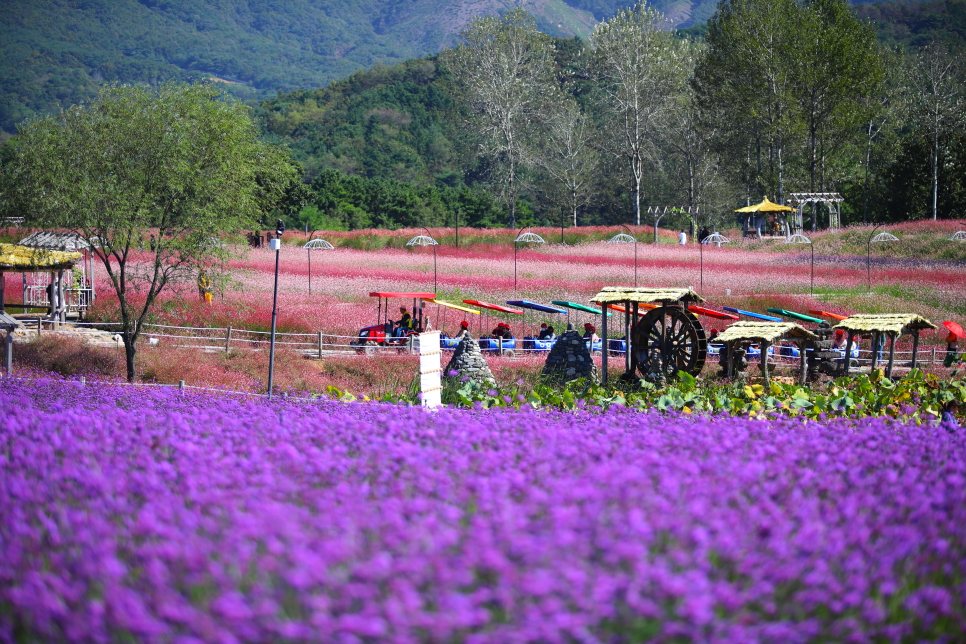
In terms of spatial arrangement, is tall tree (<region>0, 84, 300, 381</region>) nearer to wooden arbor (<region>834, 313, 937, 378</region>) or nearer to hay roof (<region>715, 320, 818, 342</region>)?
hay roof (<region>715, 320, 818, 342</region>)

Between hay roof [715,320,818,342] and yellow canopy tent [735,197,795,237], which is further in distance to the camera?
yellow canopy tent [735,197,795,237]

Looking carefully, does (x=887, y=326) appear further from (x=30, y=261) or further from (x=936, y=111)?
(x=936, y=111)

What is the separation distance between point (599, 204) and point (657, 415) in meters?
81.0

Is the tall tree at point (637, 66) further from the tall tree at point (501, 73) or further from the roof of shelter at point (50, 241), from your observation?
the roof of shelter at point (50, 241)

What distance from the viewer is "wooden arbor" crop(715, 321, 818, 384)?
19266 millimetres

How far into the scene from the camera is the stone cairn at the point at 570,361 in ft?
63.3

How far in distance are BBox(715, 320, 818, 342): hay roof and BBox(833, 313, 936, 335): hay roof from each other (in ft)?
3.47

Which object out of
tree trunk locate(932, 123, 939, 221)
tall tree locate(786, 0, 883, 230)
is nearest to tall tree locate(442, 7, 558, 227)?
tall tree locate(786, 0, 883, 230)

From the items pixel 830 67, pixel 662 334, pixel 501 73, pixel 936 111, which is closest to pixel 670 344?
pixel 662 334

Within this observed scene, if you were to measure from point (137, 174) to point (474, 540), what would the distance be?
2039cm

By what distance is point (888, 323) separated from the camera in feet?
66.7

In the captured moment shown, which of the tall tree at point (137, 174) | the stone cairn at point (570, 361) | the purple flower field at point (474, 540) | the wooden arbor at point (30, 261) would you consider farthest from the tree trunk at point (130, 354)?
the purple flower field at point (474, 540)

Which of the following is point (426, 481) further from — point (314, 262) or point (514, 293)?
point (314, 262)

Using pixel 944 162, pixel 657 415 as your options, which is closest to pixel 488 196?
pixel 944 162
